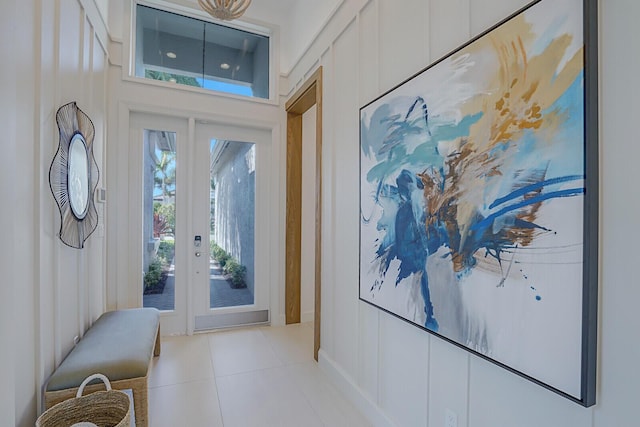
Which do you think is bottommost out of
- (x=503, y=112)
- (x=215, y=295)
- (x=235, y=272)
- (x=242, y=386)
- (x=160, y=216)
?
(x=242, y=386)

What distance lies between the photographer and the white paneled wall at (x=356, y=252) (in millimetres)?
857

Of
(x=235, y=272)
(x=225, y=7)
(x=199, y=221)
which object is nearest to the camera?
(x=225, y=7)

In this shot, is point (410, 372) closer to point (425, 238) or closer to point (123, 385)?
point (425, 238)

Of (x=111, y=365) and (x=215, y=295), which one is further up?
(x=111, y=365)

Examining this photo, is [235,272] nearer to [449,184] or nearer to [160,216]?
[160,216]

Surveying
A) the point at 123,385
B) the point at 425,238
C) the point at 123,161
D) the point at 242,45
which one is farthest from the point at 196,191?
the point at 425,238

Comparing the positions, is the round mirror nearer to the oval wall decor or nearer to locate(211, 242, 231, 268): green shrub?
the oval wall decor

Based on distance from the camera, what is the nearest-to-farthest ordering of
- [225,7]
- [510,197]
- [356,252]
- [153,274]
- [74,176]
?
[510,197]
[74,176]
[356,252]
[225,7]
[153,274]

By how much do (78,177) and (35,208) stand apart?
60 cm

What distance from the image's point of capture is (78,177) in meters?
2.10

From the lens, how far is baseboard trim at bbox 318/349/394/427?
74.5 inches

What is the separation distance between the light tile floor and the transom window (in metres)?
2.85

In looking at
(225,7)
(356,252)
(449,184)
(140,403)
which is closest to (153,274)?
(140,403)

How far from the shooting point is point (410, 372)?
1665mm
